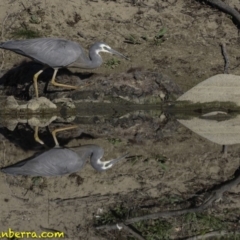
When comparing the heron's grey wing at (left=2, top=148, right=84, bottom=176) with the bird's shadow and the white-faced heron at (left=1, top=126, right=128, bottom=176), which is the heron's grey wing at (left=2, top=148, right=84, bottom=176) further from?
the bird's shadow

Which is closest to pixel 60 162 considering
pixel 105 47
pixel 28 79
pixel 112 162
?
pixel 112 162

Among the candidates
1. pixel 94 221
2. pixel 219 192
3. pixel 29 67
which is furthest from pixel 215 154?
pixel 29 67

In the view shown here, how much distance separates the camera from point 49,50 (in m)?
7.58

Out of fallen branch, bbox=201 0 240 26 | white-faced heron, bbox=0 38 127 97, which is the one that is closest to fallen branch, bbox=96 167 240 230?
white-faced heron, bbox=0 38 127 97

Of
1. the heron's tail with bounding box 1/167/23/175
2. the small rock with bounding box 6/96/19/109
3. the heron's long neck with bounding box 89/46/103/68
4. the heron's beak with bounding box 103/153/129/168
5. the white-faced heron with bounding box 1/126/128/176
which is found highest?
the heron's long neck with bounding box 89/46/103/68

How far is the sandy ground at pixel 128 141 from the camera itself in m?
6.89

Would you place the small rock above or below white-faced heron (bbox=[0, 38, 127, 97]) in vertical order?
below

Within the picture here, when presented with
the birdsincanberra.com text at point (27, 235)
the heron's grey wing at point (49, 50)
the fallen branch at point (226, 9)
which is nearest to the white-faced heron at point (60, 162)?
the birdsincanberra.com text at point (27, 235)

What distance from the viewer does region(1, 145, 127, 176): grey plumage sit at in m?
6.52

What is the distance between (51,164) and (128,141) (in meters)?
1.15

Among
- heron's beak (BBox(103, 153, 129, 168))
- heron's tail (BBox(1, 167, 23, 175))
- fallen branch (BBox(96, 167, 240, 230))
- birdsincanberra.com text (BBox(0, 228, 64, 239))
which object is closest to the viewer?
heron's tail (BBox(1, 167, 23, 175))

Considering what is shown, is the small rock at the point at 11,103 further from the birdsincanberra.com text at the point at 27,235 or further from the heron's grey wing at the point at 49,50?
the birdsincanberra.com text at the point at 27,235

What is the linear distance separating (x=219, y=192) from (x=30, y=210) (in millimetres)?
1983

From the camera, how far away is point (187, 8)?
903cm
